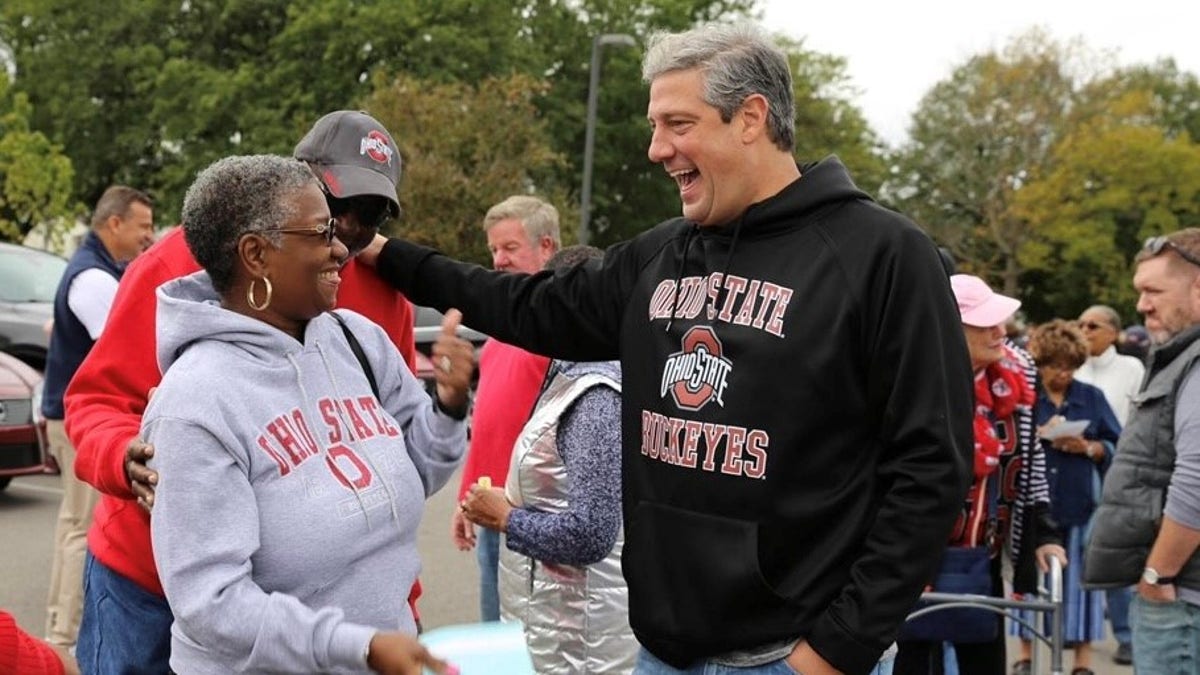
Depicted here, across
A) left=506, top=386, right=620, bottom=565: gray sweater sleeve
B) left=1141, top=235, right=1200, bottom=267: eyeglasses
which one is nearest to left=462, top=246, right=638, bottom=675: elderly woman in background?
left=506, top=386, right=620, bottom=565: gray sweater sleeve

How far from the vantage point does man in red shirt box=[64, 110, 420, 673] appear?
9.82ft

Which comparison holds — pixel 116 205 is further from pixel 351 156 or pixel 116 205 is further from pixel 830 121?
pixel 830 121

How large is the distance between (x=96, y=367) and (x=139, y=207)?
13.4 feet

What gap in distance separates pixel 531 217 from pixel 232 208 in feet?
9.26

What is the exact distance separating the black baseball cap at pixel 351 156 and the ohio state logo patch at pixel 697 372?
0.80 meters

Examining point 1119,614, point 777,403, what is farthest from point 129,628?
point 1119,614

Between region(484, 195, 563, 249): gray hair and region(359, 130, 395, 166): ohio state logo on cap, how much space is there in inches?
85.4

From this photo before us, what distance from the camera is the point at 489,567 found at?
17.5ft

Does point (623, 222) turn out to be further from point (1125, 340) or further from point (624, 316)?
point (624, 316)

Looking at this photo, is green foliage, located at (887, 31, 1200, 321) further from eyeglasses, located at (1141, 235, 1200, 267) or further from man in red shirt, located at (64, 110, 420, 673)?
man in red shirt, located at (64, 110, 420, 673)

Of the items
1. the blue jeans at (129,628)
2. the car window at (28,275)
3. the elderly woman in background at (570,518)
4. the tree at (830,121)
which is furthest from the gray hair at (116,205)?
the tree at (830,121)

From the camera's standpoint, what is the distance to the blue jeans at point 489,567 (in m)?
5.32

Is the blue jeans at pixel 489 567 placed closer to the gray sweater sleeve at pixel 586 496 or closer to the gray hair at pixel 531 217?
the gray hair at pixel 531 217

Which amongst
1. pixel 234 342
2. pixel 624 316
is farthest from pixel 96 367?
pixel 624 316
